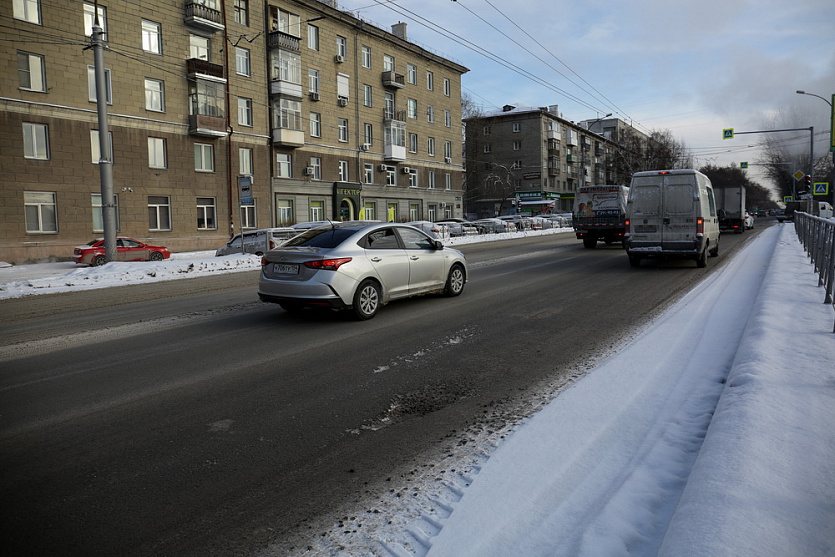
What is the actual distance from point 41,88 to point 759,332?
30.1m

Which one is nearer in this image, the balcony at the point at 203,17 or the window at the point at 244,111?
the balcony at the point at 203,17

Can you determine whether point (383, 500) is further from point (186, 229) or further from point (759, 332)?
point (186, 229)

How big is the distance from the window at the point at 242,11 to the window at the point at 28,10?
11.2 m

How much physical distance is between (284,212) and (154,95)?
10.5 meters

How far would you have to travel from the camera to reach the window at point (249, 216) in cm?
3525

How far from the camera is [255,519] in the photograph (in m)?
3.02

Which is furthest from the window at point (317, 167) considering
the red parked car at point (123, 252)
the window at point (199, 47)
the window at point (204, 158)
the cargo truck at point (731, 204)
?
the cargo truck at point (731, 204)

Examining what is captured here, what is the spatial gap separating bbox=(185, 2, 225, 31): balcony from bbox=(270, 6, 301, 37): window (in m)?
4.02

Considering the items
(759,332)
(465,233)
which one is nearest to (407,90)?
(465,233)

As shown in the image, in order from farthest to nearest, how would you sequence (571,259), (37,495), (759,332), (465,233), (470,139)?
(470,139)
(465,233)
(571,259)
(759,332)
(37,495)

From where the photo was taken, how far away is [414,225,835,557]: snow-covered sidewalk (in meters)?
2.57

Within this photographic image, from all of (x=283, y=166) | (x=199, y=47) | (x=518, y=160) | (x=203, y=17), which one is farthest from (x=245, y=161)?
(x=518, y=160)

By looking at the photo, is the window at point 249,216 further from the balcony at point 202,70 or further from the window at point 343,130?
the window at point 343,130

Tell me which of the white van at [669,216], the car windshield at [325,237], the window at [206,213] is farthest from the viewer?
the window at [206,213]
